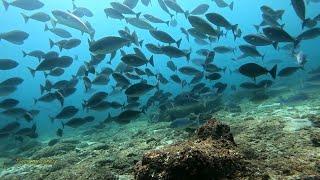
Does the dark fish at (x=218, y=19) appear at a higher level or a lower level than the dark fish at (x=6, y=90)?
higher

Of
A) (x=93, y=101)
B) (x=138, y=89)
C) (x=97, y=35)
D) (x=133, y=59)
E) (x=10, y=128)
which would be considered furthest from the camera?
(x=97, y=35)

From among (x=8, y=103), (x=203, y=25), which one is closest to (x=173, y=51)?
(x=203, y=25)

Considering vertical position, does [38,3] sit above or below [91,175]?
above

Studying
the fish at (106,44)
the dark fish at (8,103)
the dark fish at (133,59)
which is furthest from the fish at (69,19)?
the dark fish at (8,103)

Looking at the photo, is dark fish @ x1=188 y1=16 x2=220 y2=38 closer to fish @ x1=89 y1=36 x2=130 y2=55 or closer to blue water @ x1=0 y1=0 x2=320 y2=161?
fish @ x1=89 y1=36 x2=130 y2=55

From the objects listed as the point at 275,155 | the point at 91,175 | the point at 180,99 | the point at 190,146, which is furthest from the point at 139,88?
the point at 190,146

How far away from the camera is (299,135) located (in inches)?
312

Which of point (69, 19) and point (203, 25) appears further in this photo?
point (69, 19)

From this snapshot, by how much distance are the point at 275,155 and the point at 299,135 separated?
1728mm

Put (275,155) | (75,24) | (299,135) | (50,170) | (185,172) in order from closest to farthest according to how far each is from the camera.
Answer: (185,172) < (275,155) < (299,135) < (50,170) < (75,24)

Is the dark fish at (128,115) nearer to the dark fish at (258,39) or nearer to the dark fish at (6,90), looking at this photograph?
the dark fish at (258,39)

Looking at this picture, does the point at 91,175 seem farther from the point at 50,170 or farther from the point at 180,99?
the point at 180,99

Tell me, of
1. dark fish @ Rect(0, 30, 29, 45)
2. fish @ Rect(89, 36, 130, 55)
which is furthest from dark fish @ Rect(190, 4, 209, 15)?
dark fish @ Rect(0, 30, 29, 45)

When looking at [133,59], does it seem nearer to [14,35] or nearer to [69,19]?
[69,19]
